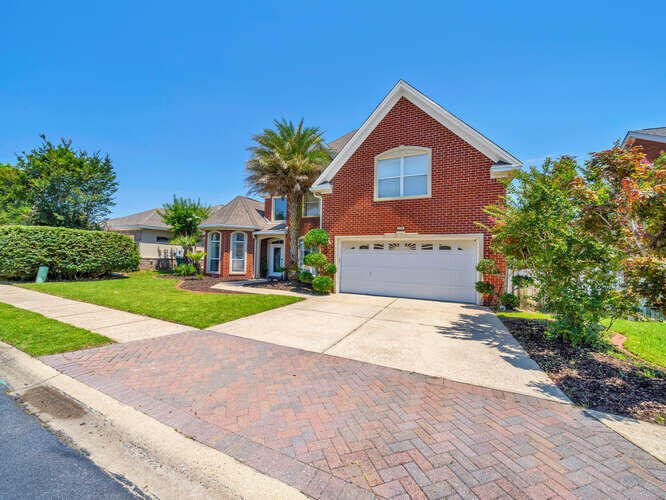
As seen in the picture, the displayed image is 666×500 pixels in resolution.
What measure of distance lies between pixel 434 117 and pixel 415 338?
897 cm

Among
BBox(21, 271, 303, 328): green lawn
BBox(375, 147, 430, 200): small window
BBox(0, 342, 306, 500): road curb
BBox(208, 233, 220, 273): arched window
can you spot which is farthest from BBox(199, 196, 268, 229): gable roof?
BBox(0, 342, 306, 500): road curb

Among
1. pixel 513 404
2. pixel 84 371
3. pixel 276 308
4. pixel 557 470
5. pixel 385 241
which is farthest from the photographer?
pixel 385 241

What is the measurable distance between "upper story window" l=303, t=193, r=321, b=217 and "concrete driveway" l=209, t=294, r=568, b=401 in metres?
7.80

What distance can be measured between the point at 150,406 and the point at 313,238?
9.20m

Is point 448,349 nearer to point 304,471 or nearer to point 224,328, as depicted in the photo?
point 304,471

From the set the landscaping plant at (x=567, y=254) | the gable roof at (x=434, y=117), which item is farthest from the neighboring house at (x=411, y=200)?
the landscaping plant at (x=567, y=254)

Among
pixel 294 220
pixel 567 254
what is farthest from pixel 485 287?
pixel 294 220

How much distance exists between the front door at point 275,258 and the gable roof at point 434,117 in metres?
6.93

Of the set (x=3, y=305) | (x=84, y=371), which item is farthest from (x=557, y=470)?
(x=3, y=305)

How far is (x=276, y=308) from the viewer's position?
8.41 meters

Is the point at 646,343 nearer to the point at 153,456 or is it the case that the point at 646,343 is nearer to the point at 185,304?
the point at 153,456

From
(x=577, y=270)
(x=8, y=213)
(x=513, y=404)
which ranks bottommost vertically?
(x=513, y=404)

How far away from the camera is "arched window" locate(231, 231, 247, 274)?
17438 mm

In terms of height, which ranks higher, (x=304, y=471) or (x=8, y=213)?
(x=8, y=213)
